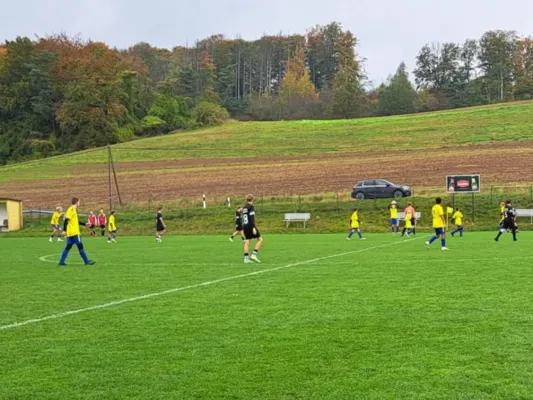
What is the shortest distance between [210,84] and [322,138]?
51.9 metres

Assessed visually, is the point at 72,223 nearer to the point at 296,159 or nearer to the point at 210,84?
the point at 296,159

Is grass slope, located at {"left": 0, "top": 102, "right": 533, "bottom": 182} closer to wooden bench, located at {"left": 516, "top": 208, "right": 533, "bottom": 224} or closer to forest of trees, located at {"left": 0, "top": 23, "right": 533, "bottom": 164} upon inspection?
forest of trees, located at {"left": 0, "top": 23, "right": 533, "bottom": 164}

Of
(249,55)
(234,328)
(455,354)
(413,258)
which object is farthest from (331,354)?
(249,55)

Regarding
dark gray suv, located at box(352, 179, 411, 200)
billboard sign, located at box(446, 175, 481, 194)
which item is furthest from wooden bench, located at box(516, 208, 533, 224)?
dark gray suv, located at box(352, 179, 411, 200)

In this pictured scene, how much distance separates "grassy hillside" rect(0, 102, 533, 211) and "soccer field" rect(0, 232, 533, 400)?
117ft

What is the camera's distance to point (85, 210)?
50031 millimetres

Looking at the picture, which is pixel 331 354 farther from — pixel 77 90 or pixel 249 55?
pixel 249 55

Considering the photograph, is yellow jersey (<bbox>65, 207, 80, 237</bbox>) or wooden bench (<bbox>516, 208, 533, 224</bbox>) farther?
wooden bench (<bbox>516, 208, 533, 224</bbox>)

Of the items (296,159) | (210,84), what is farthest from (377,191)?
(210,84)

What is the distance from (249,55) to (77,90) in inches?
2237

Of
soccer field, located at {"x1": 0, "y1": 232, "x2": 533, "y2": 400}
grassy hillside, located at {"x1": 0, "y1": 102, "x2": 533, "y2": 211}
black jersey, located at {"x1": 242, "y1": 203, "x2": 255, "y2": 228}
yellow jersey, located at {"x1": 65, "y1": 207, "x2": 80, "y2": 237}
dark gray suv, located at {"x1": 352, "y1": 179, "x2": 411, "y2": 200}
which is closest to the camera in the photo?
soccer field, located at {"x1": 0, "y1": 232, "x2": 533, "y2": 400}

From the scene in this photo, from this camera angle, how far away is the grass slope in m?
71.8

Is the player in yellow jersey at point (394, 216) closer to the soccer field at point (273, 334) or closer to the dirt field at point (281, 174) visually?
the dirt field at point (281, 174)

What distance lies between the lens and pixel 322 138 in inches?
3211
